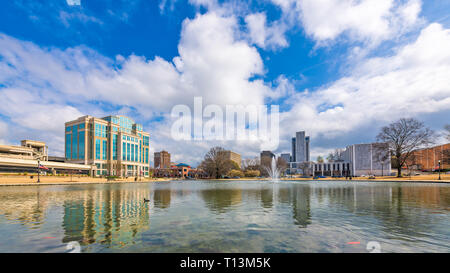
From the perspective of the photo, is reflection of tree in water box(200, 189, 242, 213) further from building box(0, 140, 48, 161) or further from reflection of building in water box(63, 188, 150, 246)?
building box(0, 140, 48, 161)

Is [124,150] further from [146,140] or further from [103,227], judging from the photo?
[103,227]

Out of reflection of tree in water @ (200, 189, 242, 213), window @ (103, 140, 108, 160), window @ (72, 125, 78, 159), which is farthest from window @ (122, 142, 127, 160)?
reflection of tree in water @ (200, 189, 242, 213)

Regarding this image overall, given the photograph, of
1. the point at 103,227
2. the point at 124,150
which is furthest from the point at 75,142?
the point at 103,227

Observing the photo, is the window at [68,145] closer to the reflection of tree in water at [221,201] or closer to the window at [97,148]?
the window at [97,148]

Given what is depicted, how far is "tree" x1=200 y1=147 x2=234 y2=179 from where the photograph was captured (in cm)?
10438

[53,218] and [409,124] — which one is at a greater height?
[409,124]

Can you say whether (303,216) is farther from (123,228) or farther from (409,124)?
(409,124)

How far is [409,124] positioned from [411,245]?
2763 inches

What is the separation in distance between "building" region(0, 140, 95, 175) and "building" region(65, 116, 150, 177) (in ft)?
27.3

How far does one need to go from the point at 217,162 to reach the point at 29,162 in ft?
242

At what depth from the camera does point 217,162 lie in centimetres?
10412

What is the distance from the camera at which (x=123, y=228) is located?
8.91 metres

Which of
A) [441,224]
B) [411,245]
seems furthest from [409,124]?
[411,245]
